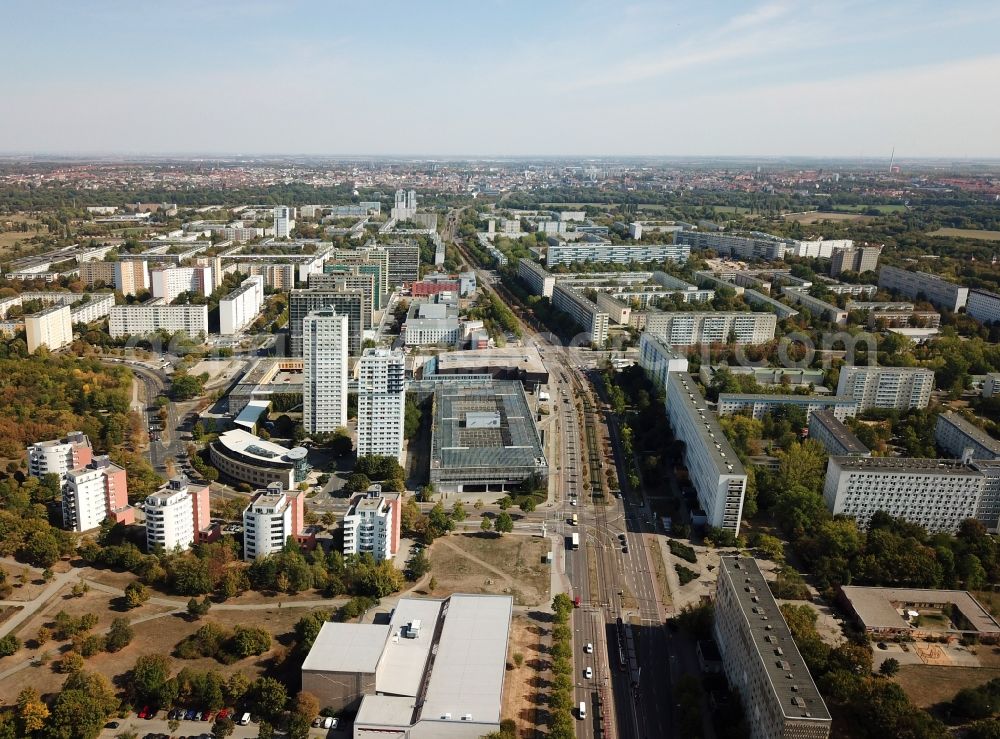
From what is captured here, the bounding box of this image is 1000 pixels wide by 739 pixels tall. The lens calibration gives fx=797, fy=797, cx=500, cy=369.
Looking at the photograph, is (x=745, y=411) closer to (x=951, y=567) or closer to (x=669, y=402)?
(x=669, y=402)

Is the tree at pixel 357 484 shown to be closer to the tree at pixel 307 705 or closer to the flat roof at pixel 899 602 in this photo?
the tree at pixel 307 705

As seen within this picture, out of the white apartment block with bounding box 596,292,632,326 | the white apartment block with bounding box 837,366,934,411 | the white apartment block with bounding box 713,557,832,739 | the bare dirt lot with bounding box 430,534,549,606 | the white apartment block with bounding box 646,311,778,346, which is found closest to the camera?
the white apartment block with bounding box 713,557,832,739

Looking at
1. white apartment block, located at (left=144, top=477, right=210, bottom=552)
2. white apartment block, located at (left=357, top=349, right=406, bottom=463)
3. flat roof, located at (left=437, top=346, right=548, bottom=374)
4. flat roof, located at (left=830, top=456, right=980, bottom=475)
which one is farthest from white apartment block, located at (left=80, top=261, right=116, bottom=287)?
flat roof, located at (left=830, top=456, right=980, bottom=475)

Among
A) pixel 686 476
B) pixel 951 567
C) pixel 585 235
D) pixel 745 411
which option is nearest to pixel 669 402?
pixel 745 411

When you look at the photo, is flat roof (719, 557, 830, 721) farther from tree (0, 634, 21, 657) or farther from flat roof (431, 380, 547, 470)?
tree (0, 634, 21, 657)

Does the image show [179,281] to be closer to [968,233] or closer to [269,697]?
[269,697]

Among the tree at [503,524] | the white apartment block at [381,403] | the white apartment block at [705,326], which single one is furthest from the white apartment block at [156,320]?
the tree at [503,524]
